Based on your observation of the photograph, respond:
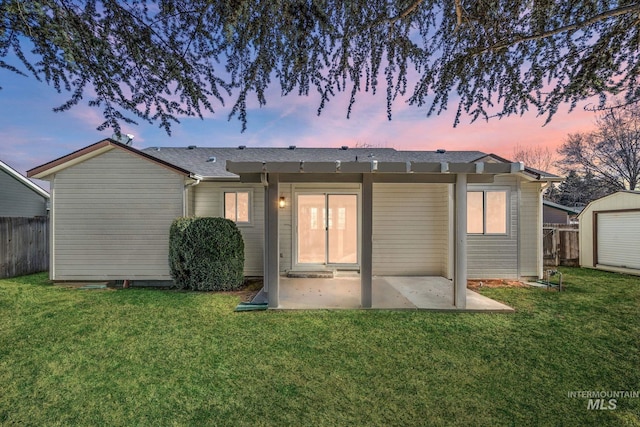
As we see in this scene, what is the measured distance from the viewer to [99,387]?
9.21 feet

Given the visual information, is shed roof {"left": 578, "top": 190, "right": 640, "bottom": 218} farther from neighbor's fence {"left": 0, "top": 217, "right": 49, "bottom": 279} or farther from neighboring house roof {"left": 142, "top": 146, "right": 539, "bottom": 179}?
neighbor's fence {"left": 0, "top": 217, "right": 49, "bottom": 279}

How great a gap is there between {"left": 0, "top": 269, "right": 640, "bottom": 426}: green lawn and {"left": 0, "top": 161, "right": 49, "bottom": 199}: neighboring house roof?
7798 millimetres

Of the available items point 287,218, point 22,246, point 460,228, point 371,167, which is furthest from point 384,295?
point 22,246

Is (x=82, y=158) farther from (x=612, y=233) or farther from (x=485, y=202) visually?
(x=612, y=233)

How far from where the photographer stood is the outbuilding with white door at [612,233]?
812 cm

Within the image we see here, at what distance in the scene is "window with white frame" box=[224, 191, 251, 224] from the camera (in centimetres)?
784

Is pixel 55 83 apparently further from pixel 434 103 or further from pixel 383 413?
pixel 383 413

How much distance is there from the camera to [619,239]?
8.45 metres

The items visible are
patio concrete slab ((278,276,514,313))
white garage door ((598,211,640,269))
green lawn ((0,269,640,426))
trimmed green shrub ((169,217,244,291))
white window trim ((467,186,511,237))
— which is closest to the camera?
green lawn ((0,269,640,426))

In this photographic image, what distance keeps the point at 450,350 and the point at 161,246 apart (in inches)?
268

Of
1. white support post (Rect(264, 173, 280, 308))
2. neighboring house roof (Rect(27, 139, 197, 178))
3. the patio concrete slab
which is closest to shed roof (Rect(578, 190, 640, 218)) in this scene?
the patio concrete slab

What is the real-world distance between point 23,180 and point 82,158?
21.0ft

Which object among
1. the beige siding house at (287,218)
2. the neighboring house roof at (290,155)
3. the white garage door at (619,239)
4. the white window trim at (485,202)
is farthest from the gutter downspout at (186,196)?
the white garage door at (619,239)

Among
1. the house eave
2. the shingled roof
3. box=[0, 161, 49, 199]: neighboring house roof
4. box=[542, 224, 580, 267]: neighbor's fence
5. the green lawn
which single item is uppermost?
the shingled roof
